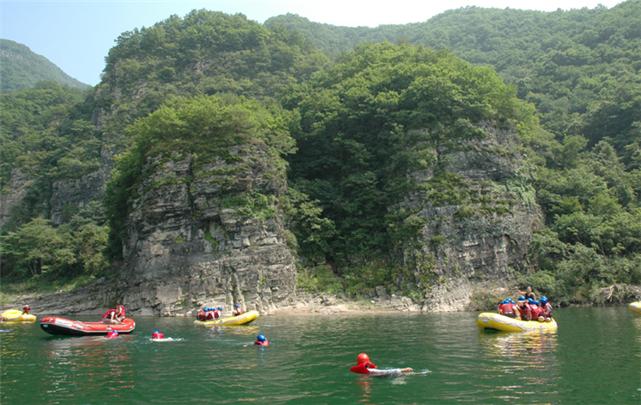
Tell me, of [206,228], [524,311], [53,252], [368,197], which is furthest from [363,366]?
[53,252]

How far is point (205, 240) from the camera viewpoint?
3869 cm

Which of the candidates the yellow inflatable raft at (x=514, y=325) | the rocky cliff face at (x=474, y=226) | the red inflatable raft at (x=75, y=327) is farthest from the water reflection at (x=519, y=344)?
the red inflatable raft at (x=75, y=327)

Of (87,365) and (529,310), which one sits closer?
(87,365)

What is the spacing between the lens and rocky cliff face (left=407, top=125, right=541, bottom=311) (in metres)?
38.2

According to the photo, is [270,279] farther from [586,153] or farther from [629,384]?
[586,153]

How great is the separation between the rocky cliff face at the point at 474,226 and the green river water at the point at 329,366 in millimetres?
11215

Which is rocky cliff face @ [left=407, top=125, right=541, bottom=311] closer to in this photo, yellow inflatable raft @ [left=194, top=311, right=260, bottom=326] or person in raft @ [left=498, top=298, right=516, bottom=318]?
person in raft @ [left=498, top=298, right=516, bottom=318]

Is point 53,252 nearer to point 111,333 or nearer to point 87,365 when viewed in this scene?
point 111,333

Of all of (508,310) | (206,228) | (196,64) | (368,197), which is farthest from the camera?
(196,64)

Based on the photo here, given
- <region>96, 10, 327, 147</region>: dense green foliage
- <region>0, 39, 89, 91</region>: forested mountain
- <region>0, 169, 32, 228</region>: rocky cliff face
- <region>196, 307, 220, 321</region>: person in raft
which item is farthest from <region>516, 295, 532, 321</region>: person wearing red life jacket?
<region>0, 39, 89, 91</region>: forested mountain

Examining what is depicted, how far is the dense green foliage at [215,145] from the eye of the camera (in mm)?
40219

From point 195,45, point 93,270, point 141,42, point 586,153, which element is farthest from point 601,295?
point 141,42

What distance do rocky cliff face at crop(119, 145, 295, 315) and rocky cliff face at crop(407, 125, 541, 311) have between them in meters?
10.2

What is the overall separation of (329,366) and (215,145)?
27925 millimetres
